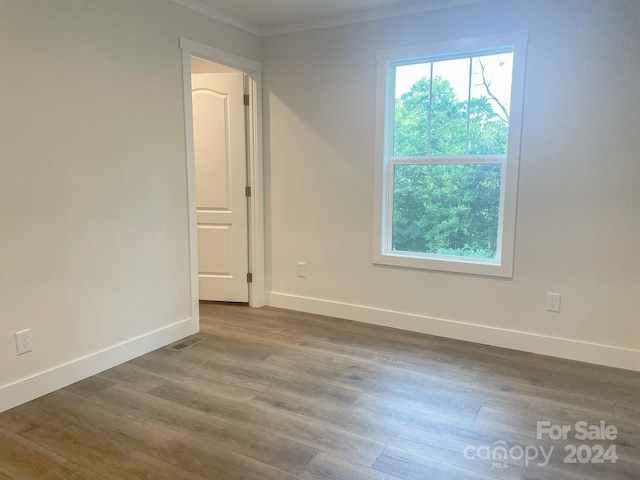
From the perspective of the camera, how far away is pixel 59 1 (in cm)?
246

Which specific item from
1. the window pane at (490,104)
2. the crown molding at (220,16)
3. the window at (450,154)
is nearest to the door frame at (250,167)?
the crown molding at (220,16)

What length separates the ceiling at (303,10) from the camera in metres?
3.27

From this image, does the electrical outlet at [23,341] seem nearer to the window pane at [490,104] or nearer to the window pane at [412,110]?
the window pane at [412,110]

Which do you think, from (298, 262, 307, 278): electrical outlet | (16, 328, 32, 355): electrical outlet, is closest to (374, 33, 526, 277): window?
(298, 262, 307, 278): electrical outlet

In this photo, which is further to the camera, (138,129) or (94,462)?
(138,129)

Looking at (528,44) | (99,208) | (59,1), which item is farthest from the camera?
(528,44)

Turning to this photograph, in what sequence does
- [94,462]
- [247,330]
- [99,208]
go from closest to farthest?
[94,462] → [99,208] → [247,330]

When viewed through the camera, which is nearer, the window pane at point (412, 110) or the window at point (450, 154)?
the window at point (450, 154)

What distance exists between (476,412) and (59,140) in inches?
106

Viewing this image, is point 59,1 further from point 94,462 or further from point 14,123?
point 94,462

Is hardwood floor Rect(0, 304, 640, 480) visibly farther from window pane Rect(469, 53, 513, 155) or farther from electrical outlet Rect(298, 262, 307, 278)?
window pane Rect(469, 53, 513, 155)

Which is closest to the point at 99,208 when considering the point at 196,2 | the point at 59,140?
the point at 59,140

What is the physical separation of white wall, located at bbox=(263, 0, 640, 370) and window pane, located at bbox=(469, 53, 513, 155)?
173mm

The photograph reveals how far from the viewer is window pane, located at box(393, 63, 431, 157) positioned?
3.39m
